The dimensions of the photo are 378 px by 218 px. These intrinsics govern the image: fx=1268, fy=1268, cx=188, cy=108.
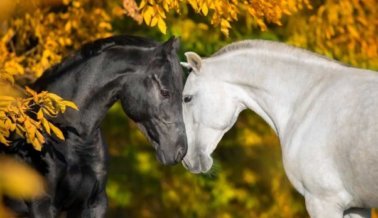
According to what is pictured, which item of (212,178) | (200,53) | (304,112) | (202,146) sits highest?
(304,112)

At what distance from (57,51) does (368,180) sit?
4.62m

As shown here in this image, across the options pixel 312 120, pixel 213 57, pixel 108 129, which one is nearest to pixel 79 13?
pixel 108 129

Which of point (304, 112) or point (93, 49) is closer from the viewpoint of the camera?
point (304, 112)

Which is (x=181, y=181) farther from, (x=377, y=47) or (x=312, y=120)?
(x=312, y=120)

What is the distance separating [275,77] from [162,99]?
0.71 metres

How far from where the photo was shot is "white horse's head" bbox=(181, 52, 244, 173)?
7.91m

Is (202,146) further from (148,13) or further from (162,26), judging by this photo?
(148,13)

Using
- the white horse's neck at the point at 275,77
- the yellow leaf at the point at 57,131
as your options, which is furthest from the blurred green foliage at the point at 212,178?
the yellow leaf at the point at 57,131

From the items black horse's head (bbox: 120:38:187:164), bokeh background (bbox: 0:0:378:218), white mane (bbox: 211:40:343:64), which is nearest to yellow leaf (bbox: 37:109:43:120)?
black horse's head (bbox: 120:38:187:164)

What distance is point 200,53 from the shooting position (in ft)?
38.7

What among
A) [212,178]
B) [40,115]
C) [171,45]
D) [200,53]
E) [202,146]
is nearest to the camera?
[40,115]

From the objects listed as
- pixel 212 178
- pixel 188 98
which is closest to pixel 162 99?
pixel 188 98

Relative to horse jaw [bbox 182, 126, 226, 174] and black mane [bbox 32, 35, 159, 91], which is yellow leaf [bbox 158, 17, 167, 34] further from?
horse jaw [bbox 182, 126, 226, 174]

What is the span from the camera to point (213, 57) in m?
7.98
